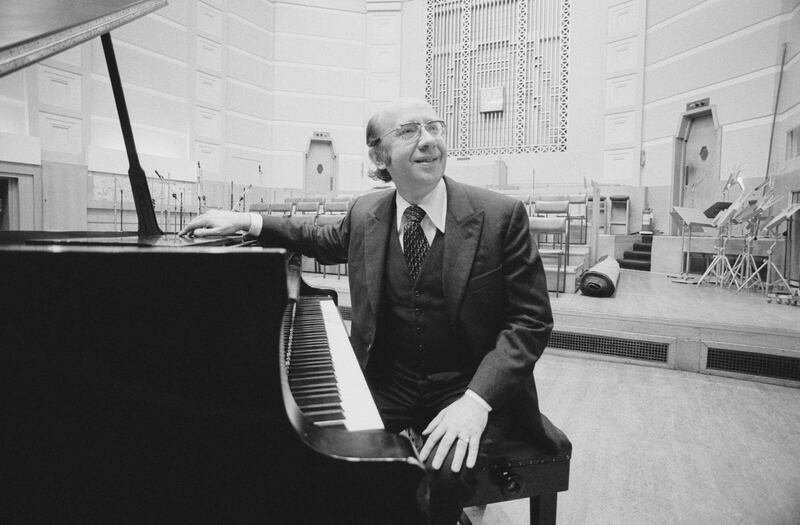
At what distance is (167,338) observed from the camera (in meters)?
0.55

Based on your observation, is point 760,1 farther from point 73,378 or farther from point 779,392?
point 73,378

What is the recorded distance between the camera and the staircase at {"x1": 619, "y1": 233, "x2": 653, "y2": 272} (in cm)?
679

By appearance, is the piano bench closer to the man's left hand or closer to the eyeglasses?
the man's left hand

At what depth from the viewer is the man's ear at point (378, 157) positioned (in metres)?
1.22

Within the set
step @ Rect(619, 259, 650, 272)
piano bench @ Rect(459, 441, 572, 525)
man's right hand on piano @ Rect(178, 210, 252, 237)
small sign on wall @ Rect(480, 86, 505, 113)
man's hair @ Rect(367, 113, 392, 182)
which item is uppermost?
small sign on wall @ Rect(480, 86, 505, 113)

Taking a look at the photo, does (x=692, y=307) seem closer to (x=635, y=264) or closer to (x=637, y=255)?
(x=635, y=264)

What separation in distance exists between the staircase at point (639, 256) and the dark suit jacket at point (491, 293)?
257 inches

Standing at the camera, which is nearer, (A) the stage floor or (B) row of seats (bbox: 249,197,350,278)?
(A) the stage floor

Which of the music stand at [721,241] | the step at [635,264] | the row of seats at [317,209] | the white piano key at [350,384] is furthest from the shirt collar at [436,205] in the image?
the step at [635,264]

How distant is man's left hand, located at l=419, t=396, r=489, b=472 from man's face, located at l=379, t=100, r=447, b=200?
0.54m

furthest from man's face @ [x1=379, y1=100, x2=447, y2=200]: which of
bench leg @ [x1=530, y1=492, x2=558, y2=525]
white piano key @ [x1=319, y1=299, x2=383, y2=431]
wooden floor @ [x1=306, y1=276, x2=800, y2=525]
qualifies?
wooden floor @ [x1=306, y1=276, x2=800, y2=525]

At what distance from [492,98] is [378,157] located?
9020mm

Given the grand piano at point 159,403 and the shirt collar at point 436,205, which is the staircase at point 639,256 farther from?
the grand piano at point 159,403

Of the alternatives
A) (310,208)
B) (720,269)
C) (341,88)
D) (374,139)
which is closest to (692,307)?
(720,269)
